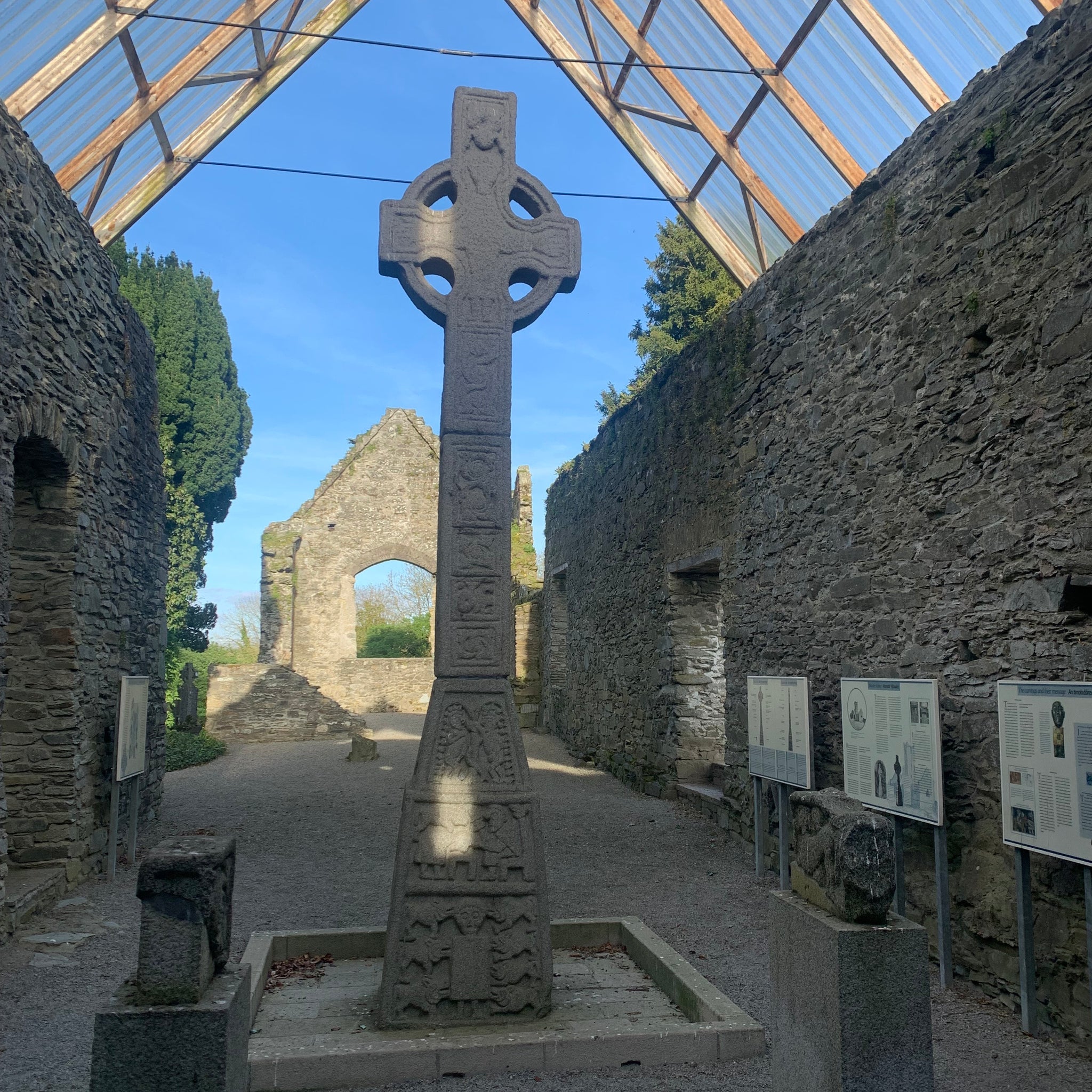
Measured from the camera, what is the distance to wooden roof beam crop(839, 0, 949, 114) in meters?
5.80

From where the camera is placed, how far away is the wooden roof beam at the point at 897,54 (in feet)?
19.0

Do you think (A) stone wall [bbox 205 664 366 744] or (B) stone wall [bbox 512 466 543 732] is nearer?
(A) stone wall [bbox 205 664 366 744]

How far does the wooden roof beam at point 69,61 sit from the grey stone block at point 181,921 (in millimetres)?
5572

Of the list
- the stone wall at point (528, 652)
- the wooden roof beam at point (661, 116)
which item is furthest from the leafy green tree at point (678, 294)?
the wooden roof beam at point (661, 116)

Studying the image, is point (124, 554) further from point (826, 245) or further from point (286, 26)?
point (826, 245)

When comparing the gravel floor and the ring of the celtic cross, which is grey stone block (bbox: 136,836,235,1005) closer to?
the gravel floor

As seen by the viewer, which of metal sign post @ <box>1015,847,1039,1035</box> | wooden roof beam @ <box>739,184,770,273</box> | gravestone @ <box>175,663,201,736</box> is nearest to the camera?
metal sign post @ <box>1015,847,1039,1035</box>

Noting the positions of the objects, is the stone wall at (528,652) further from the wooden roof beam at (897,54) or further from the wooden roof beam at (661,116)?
the wooden roof beam at (897,54)

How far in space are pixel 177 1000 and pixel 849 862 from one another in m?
1.81

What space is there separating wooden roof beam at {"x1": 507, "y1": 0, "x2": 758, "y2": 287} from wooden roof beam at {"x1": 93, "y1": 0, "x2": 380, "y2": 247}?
1731 mm

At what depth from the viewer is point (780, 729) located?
6047 mm

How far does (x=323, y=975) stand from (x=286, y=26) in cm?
796

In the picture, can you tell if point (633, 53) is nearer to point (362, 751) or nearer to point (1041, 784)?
point (1041, 784)

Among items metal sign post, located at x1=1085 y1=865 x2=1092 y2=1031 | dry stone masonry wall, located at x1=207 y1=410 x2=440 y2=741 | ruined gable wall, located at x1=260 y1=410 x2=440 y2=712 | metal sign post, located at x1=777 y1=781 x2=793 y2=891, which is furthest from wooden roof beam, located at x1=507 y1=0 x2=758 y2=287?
dry stone masonry wall, located at x1=207 y1=410 x2=440 y2=741
